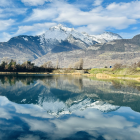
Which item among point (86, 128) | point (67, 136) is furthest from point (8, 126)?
point (86, 128)

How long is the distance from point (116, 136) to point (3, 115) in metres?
15.0

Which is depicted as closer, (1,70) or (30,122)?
(30,122)

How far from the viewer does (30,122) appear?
1875cm

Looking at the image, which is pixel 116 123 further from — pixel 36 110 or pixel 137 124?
pixel 36 110

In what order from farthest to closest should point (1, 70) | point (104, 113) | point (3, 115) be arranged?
point (1, 70) < point (104, 113) < point (3, 115)

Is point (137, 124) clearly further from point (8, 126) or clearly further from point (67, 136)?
point (8, 126)

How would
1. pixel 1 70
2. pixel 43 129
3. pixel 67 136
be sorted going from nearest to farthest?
1. pixel 67 136
2. pixel 43 129
3. pixel 1 70

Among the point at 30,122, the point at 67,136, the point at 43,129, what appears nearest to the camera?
the point at 67,136

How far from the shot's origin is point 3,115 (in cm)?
2122

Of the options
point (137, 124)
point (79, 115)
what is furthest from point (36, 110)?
point (137, 124)

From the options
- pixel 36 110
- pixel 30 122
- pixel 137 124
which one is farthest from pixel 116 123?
pixel 36 110

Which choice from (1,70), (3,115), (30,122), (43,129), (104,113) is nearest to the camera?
(43,129)

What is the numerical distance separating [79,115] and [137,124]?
25.2ft

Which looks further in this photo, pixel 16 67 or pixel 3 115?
pixel 16 67
